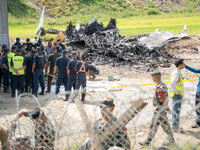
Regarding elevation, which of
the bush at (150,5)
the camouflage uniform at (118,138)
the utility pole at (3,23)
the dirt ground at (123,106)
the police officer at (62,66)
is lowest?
the dirt ground at (123,106)

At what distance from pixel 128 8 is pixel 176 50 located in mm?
→ 41709

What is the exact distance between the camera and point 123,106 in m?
6.95

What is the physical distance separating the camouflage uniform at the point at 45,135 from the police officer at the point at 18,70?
483 cm

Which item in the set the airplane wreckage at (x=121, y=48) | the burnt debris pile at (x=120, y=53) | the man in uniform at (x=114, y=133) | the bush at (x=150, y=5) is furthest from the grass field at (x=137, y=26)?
the man in uniform at (x=114, y=133)

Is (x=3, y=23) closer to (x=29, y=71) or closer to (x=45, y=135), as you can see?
(x=29, y=71)

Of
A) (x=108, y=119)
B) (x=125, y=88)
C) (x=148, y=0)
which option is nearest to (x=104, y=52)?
(x=125, y=88)

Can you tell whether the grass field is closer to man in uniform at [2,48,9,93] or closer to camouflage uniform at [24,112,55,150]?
man in uniform at [2,48,9,93]

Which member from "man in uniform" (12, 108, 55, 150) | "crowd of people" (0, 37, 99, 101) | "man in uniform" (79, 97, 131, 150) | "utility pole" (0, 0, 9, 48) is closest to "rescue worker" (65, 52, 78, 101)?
"crowd of people" (0, 37, 99, 101)

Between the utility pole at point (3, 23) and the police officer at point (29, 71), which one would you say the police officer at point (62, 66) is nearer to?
the police officer at point (29, 71)

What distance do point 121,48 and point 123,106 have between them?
27.4ft

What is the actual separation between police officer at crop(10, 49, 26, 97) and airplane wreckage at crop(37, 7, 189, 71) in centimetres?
619

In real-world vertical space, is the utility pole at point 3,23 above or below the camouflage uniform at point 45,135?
above

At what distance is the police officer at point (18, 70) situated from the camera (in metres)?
8.18

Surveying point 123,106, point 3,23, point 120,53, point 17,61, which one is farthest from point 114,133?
point 120,53
